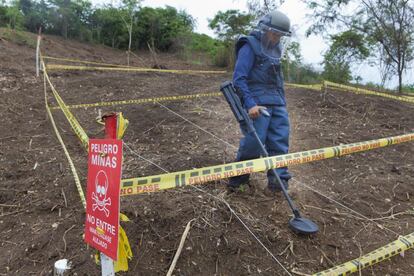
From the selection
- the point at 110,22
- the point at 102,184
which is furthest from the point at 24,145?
the point at 110,22

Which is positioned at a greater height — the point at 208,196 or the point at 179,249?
the point at 208,196

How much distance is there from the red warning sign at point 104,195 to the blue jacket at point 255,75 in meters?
1.87

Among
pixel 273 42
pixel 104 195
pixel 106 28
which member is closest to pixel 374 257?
pixel 273 42

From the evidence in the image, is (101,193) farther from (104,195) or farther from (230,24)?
(230,24)

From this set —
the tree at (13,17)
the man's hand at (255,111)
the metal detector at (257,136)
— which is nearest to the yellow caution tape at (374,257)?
the metal detector at (257,136)

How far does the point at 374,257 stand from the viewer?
3.07 m

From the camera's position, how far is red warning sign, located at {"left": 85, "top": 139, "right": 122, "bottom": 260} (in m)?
2.00

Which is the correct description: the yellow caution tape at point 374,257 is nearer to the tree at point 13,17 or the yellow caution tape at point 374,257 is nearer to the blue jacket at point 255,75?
the blue jacket at point 255,75

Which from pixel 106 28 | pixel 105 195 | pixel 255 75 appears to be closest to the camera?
pixel 105 195

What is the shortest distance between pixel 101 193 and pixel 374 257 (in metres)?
2.23

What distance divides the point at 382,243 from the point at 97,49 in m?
20.3

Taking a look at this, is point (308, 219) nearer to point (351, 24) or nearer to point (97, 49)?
point (351, 24)

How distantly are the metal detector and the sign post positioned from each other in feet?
5.58

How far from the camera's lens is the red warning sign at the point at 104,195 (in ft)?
6.57
